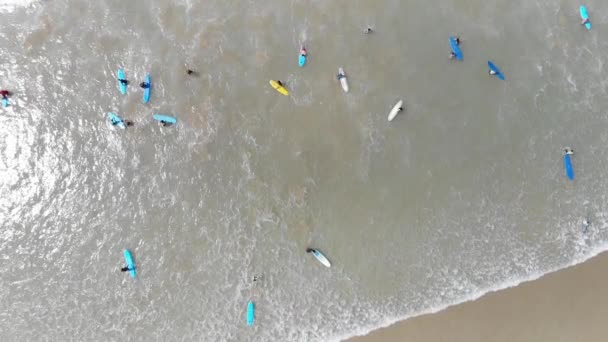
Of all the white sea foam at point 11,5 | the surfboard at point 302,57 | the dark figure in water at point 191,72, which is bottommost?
the dark figure in water at point 191,72

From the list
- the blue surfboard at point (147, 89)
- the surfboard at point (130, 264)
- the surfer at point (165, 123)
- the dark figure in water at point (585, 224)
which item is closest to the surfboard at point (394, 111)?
the dark figure in water at point (585, 224)

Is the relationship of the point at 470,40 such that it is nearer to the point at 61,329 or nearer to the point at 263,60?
the point at 263,60

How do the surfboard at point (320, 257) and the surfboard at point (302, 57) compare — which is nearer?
the surfboard at point (320, 257)

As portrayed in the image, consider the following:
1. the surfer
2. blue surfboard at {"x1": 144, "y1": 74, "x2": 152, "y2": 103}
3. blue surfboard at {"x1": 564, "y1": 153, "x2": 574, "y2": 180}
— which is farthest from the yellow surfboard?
blue surfboard at {"x1": 564, "y1": 153, "x2": 574, "y2": 180}

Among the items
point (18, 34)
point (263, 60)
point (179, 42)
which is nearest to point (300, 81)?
point (263, 60)

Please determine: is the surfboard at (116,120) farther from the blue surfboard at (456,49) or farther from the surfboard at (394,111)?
the blue surfboard at (456,49)

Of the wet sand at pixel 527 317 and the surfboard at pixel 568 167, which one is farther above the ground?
the surfboard at pixel 568 167
